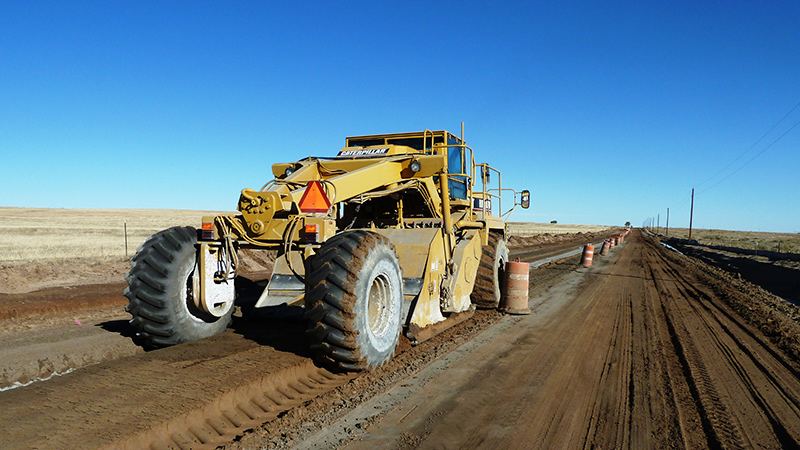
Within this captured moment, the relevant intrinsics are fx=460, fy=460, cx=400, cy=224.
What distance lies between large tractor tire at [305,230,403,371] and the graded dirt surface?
33cm

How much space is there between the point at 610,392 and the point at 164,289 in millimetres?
4933

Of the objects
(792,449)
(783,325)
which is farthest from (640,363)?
(783,325)

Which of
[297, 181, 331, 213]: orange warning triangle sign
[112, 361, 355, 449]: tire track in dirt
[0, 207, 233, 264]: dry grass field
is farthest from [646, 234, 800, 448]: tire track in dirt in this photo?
[0, 207, 233, 264]: dry grass field

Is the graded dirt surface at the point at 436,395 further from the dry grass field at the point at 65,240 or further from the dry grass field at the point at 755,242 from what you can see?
the dry grass field at the point at 755,242

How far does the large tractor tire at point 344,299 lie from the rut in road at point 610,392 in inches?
27.6

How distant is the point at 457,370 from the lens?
529 cm

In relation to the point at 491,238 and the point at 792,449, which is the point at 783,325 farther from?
the point at 792,449

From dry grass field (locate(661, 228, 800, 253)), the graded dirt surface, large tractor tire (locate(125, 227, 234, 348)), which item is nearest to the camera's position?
the graded dirt surface

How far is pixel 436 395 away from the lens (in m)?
4.50

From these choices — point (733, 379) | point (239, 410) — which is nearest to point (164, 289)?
point (239, 410)

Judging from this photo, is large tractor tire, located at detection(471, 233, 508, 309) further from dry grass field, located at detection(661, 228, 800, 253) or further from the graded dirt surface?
dry grass field, located at detection(661, 228, 800, 253)

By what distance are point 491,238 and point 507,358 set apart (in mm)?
3644

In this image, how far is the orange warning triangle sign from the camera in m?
5.11

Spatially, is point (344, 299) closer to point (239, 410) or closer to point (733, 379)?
point (239, 410)
